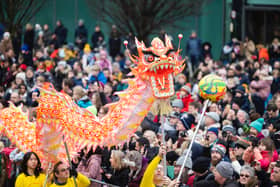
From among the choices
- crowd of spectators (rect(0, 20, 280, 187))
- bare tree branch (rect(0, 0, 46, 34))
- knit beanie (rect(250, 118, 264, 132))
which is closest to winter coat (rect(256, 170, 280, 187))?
crowd of spectators (rect(0, 20, 280, 187))

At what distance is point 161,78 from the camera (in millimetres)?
9375

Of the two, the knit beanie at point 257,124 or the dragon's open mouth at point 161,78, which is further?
the knit beanie at point 257,124

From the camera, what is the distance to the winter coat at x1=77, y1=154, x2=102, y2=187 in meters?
10.6

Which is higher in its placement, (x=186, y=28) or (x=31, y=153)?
(x=186, y=28)

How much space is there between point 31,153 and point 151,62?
203 centimetres

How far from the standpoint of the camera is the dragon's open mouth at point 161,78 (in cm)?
933

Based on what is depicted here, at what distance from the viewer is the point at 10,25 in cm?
2331

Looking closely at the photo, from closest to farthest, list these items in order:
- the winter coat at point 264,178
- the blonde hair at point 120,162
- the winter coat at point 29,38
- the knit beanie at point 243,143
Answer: the winter coat at point 264,178 < the blonde hair at point 120,162 < the knit beanie at point 243,143 < the winter coat at point 29,38

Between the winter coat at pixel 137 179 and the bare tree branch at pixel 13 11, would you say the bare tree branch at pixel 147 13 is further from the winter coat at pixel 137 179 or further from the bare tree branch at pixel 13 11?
the winter coat at pixel 137 179

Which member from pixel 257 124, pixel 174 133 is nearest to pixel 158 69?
pixel 257 124

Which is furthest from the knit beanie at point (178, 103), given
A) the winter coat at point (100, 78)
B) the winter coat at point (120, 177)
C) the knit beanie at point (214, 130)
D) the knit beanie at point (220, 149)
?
the winter coat at point (120, 177)

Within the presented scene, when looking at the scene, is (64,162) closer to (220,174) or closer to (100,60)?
(220,174)

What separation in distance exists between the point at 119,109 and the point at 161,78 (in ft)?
2.11

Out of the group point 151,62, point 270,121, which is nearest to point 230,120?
point 270,121
